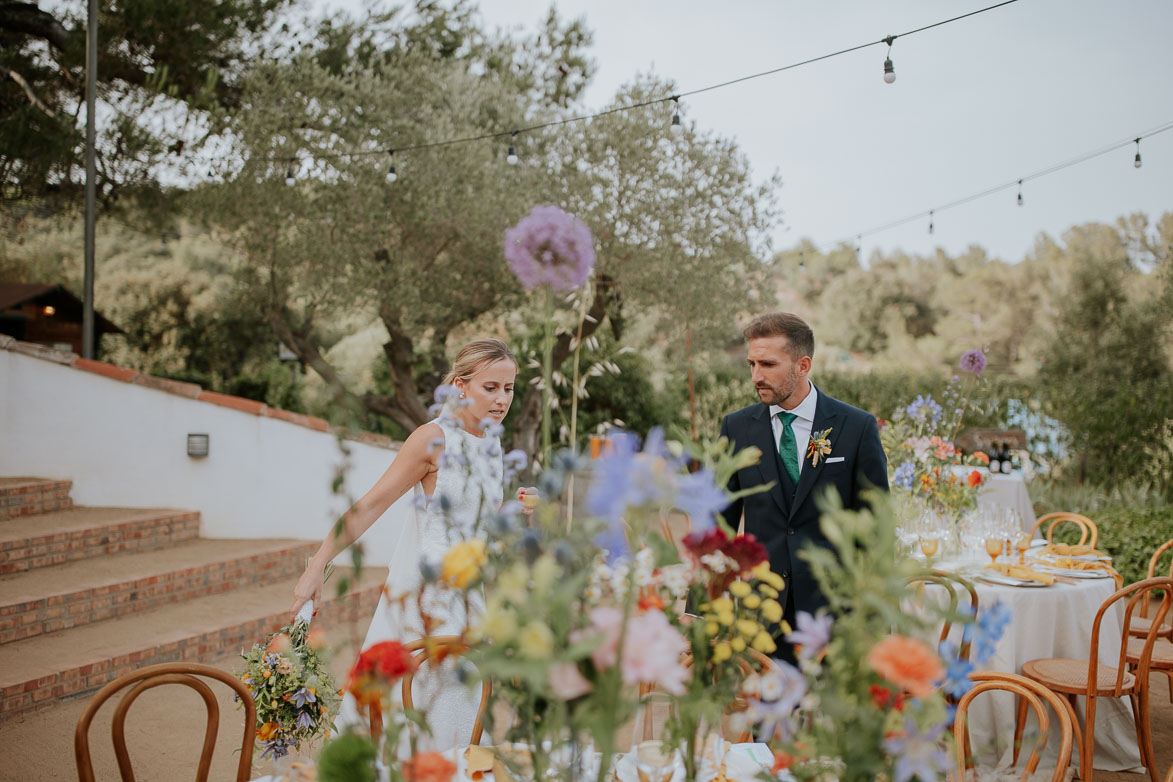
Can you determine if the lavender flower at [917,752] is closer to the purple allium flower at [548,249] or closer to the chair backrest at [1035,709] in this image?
the purple allium flower at [548,249]

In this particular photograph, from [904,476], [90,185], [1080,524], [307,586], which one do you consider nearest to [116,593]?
[307,586]

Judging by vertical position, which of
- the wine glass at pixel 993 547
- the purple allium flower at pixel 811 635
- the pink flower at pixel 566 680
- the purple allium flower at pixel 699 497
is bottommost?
the wine glass at pixel 993 547

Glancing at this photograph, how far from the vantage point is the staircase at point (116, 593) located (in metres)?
3.88

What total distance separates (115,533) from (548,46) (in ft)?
22.5

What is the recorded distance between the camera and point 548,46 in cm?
912

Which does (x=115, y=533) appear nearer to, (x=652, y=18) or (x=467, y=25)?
(x=467, y=25)

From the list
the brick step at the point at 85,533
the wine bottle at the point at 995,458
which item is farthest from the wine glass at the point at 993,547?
the brick step at the point at 85,533

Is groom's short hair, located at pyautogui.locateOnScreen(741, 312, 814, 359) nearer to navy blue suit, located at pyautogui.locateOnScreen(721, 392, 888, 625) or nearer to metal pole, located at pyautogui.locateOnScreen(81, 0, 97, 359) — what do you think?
navy blue suit, located at pyautogui.locateOnScreen(721, 392, 888, 625)

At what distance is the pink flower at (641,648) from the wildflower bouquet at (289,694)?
1.46 m

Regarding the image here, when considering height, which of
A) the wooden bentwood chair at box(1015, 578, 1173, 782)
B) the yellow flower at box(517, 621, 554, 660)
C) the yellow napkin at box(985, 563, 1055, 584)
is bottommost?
the wooden bentwood chair at box(1015, 578, 1173, 782)

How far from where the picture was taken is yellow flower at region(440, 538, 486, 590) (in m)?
0.86

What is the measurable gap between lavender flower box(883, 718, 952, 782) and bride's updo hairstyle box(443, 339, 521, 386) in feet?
6.28

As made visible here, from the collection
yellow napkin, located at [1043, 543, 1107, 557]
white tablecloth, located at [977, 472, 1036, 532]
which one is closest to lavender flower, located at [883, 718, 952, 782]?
yellow napkin, located at [1043, 543, 1107, 557]

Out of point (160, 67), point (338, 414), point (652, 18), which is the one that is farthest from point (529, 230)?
point (652, 18)
